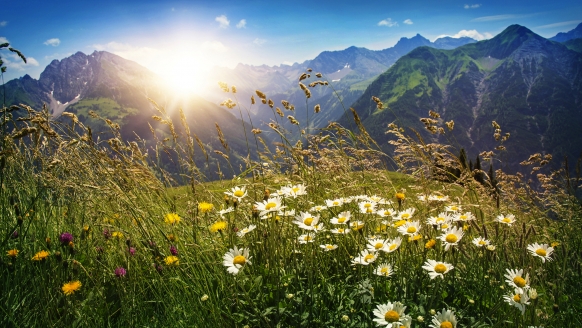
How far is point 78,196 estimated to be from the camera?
3273 millimetres

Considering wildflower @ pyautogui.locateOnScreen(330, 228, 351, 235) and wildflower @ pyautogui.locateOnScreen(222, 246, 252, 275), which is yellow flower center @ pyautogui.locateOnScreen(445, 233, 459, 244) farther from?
wildflower @ pyautogui.locateOnScreen(222, 246, 252, 275)

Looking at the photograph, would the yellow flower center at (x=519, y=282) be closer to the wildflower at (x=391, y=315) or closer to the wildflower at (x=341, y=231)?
the wildflower at (x=391, y=315)

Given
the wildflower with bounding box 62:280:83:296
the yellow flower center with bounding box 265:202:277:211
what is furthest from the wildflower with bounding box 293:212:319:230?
the wildflower with bounding box 62:280:83:296

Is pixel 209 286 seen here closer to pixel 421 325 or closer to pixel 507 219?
pixel 421 325

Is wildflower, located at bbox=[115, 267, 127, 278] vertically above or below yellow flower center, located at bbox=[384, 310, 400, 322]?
below

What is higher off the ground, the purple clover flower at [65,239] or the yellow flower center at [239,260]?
the yellow flower center at [239,260]

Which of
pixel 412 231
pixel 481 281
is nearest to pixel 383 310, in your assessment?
pixel 412 231

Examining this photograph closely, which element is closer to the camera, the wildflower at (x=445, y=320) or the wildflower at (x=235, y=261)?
the wildflower at (x=445, y=320)

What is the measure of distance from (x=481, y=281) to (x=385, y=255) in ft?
2.28

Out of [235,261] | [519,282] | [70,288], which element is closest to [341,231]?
[235,261]

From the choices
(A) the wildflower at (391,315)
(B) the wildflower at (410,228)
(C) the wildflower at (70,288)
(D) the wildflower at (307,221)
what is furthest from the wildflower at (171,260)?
(B) the wildflower at (410,228)

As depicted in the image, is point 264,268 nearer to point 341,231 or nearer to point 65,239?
point 341,231

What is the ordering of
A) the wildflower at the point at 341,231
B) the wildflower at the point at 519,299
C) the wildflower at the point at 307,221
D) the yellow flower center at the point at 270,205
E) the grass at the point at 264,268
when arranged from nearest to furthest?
the wildflower at the point at 519,299 → the grass at the point at 264,268 → the wildflower at the point at 307,221 → the yellow flower center at the point at 270,205 → the wildflower at the point at 341,231

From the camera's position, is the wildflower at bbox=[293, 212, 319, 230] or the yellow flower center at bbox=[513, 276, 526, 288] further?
the wildflower at bbox=[293, 212, 319, 230]
